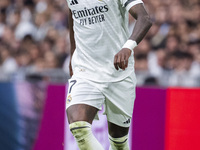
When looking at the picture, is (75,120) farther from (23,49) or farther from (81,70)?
(23,49)

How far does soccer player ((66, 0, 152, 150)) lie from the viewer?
14.5 feet

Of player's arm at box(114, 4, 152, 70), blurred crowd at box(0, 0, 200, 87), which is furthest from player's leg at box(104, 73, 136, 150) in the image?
blurred crowd at box(0, 0, 200, 87)

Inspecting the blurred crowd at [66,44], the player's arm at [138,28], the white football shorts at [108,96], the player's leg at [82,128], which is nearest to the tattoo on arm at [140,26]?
the player's arm at [138,28]

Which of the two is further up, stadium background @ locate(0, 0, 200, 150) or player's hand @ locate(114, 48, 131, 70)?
player's hand @ locate(114, 48, 131, 70)

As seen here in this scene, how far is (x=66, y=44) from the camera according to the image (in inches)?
427

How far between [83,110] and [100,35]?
76 cm

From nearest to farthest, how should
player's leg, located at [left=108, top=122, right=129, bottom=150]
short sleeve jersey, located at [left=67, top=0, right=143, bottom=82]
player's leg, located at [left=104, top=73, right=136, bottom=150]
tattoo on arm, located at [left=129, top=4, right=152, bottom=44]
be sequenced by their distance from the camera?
tattoo on arm, located at [left=129, top=4, right=152, bottom=44]
short sleeve jersey, located at [left=67, top=0, right=143, bottom=82]
player's leg, located at [left=104, top=73, right=136, bottom=150]
player's leg, located at [left=108, top=122, right=129, bottom=150]

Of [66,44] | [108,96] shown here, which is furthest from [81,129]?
[66,44]

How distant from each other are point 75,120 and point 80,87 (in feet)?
1.29

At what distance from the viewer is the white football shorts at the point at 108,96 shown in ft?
14.6

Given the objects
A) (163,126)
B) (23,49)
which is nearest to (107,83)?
(163,126)

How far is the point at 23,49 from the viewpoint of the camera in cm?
1123

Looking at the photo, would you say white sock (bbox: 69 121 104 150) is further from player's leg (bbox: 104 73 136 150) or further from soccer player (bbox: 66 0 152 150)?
player's leg (bbox: 104 73 136 150)

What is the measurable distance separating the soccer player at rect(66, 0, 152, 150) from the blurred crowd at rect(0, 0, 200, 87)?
3.15 m
